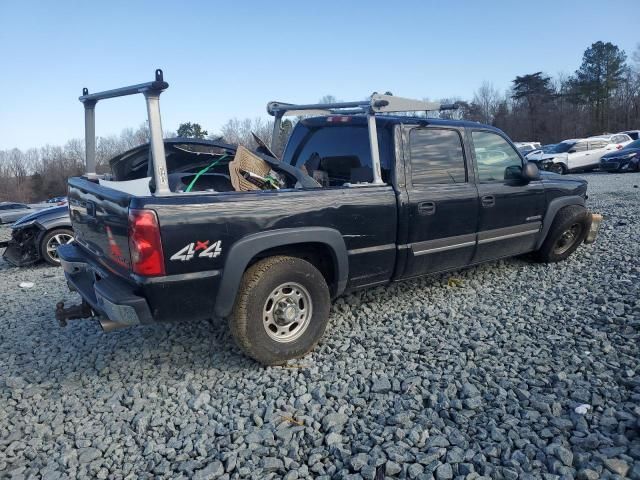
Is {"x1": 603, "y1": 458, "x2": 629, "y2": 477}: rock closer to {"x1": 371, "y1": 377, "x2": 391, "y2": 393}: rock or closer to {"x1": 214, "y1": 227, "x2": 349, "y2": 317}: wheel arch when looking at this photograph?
{"x1": 371, "y1": 377, "x2": 391, "y2": 393}: rock

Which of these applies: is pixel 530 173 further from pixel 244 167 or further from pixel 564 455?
pixel 564 455

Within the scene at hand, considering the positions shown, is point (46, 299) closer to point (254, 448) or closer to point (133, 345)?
point (133, 345)

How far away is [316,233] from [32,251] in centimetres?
635

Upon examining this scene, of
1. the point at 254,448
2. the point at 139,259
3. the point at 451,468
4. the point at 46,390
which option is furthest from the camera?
the point at 46,390

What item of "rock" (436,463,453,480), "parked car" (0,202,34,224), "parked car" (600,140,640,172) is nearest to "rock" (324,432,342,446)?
"rock" (436,463,453,480)

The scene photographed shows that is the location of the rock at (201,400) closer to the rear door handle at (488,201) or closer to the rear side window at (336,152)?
the rear side window at (336,152)

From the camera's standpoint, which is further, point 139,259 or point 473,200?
point 473,200

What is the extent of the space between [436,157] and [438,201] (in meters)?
0.44

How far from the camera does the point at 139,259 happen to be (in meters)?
2.83

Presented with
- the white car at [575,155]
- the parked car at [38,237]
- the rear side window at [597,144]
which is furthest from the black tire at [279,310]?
the rear side window at [597,144]

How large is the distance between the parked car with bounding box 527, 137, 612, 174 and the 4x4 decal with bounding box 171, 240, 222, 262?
67.9ft

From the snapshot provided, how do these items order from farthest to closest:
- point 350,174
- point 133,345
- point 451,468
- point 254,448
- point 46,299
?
point 46,299 → point 350,174 → point 133,345 → point 254,448 → point 451,468

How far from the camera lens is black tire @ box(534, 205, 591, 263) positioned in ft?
17.9

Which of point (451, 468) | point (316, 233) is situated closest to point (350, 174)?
point (316, 233)
